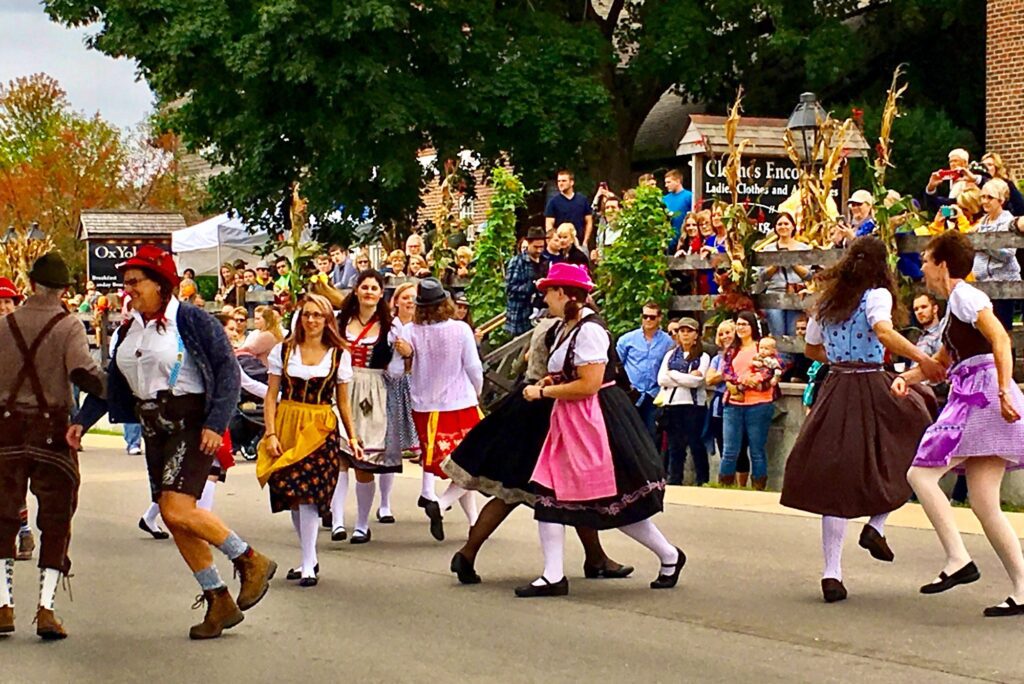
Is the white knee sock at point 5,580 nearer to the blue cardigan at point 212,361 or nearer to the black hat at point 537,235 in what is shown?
the blue cardigan at point 212,361

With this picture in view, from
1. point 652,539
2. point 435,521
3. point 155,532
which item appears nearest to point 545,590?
point 652,539

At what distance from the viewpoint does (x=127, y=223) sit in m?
47.2

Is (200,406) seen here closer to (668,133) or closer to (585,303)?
(585,303)

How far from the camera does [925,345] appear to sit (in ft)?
45.5

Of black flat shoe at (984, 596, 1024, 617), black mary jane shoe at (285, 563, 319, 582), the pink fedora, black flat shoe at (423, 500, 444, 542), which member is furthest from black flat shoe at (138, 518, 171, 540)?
black flat shoe at (984, 596, 1024, 617)

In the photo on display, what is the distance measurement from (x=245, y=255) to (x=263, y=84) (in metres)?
9.28

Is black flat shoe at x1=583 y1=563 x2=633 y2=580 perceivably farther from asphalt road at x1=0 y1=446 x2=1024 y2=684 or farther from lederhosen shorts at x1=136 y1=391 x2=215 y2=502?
lederhosen shorts at x1=136 y1=391 x2=215 y2=502

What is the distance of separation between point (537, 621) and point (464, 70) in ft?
66.0

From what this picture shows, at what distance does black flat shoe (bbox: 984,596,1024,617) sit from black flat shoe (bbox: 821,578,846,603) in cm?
82

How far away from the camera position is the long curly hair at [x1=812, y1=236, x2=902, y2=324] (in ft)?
30.6

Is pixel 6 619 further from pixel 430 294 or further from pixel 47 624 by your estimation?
pixel 430 294

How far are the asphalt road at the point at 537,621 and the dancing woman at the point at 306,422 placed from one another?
19.1 inches

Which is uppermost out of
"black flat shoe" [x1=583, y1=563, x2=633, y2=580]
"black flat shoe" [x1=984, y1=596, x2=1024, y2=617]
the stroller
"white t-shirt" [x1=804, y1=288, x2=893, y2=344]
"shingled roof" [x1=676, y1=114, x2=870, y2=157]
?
"shingled roof" [x1=676, y1=114, x2=870, y2=157]

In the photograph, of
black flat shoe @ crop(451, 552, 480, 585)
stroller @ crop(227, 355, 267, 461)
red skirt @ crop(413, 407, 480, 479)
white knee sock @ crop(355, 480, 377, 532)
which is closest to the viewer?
black flat shoe @ crop(451, 552, 480, 585)
